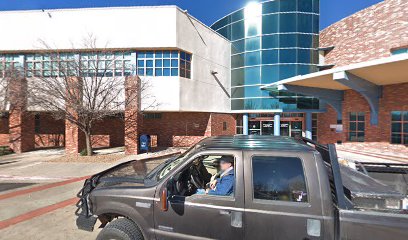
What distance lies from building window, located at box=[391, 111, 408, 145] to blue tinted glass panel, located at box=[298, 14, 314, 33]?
925cm

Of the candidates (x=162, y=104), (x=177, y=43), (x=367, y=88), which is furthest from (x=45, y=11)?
(x=367, y=88)

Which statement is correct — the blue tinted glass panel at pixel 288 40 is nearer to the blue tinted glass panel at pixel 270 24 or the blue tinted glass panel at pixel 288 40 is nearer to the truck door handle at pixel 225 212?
the blue tinted glass panel at pixel 270 24

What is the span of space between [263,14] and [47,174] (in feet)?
62.1

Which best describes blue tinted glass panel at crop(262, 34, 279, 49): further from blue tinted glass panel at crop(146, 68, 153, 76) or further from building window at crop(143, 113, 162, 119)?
building window at crop(143, 113, 162, 119)

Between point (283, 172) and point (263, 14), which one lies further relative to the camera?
point (263, 14)

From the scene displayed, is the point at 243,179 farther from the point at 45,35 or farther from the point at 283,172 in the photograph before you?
the point at 45,35

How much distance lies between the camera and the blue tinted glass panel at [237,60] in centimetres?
1944

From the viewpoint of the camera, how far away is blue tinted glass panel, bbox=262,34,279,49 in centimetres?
1836

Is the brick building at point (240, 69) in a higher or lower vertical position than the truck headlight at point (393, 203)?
higher

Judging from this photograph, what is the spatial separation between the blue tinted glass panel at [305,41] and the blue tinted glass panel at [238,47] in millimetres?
4727

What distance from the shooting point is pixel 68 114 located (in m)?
12.0

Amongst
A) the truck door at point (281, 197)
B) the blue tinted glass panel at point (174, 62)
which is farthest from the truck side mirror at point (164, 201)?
the blue tinted glass panel at point (174, 62)

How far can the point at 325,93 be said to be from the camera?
16.0 m

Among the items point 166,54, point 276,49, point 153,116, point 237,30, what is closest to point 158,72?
→ point 166,54
